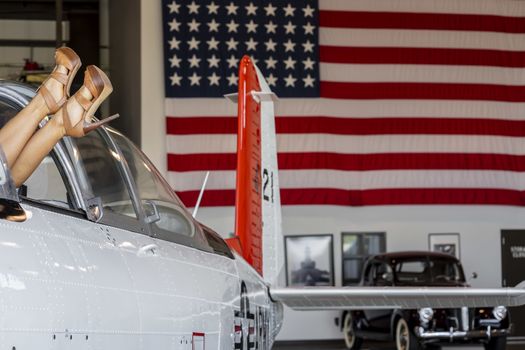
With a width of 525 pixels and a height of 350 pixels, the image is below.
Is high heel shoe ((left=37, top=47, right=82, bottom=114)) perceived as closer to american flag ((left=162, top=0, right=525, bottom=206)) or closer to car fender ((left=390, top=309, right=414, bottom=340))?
car fender ((left=390, top=309, right=414, bottom=340))

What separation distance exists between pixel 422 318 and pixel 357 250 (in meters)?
3.29

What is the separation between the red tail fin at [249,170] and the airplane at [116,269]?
813 mm

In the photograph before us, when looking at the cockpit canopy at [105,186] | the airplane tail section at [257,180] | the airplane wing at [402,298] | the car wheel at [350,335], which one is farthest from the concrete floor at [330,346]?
the cockpit canopy at [105,186]

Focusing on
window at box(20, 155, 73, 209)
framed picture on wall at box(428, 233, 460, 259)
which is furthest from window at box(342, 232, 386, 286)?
window at box(20, 155, 73, 209)

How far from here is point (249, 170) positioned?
21.0ft

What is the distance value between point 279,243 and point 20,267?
5067 mm

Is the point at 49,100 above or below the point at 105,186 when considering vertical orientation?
above

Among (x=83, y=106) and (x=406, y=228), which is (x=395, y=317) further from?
(x=83, y=106)

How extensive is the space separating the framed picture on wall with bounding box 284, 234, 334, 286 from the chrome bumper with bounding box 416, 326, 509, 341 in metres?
3.25

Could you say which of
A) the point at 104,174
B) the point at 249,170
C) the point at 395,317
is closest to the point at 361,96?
the point at 395,317

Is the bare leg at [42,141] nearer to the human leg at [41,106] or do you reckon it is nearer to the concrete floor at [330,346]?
the human leg at [41,106]

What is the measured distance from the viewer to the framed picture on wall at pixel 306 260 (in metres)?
16.7

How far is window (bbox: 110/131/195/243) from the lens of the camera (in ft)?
11.5

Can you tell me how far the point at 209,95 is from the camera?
1489 centimetres
